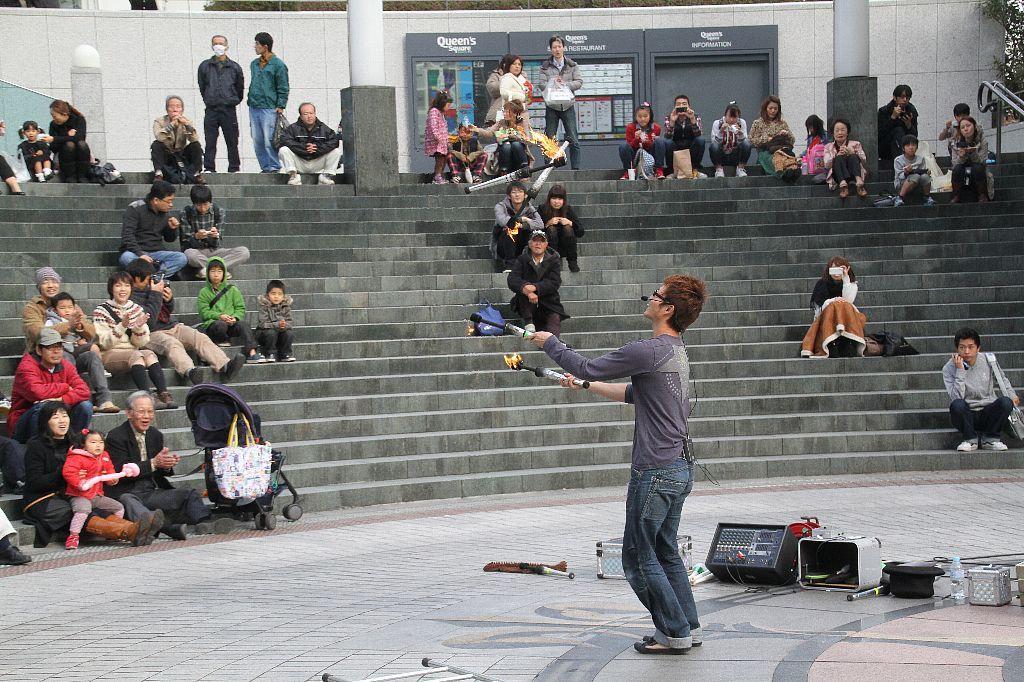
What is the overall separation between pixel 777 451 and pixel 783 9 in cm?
1394

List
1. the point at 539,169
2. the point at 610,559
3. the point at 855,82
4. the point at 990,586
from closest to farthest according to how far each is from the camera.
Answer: the point at 990,586 < the point at 610,559 < the point at 539,169 < the point at 855,82

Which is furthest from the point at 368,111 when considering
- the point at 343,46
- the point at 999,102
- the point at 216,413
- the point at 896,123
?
the point at 999,102

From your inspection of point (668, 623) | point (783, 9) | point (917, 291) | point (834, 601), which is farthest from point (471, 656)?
point (783, 9)

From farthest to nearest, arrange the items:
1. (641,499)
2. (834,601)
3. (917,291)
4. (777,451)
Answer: (917,291) → (777,451) → (834,601) → (641,499)

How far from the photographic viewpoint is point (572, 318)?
623 inches

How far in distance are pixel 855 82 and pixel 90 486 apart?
1422 cm

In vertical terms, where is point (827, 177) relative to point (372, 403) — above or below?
above

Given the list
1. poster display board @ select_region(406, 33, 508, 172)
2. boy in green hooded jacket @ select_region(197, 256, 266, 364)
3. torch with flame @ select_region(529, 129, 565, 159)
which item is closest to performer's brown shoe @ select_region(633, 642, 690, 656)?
boy in green hooded jacket @ select_region(197, 256, 266, 364)

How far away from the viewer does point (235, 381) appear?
1374cm

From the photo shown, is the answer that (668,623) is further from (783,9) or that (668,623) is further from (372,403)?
(783,9)

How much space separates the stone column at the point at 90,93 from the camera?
73.6ft

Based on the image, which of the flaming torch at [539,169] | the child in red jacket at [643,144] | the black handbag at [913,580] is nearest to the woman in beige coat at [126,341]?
the flaming torch at [539,169]

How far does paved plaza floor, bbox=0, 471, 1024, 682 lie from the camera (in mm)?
6828

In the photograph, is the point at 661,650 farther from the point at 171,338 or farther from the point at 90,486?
the point at 171,338
